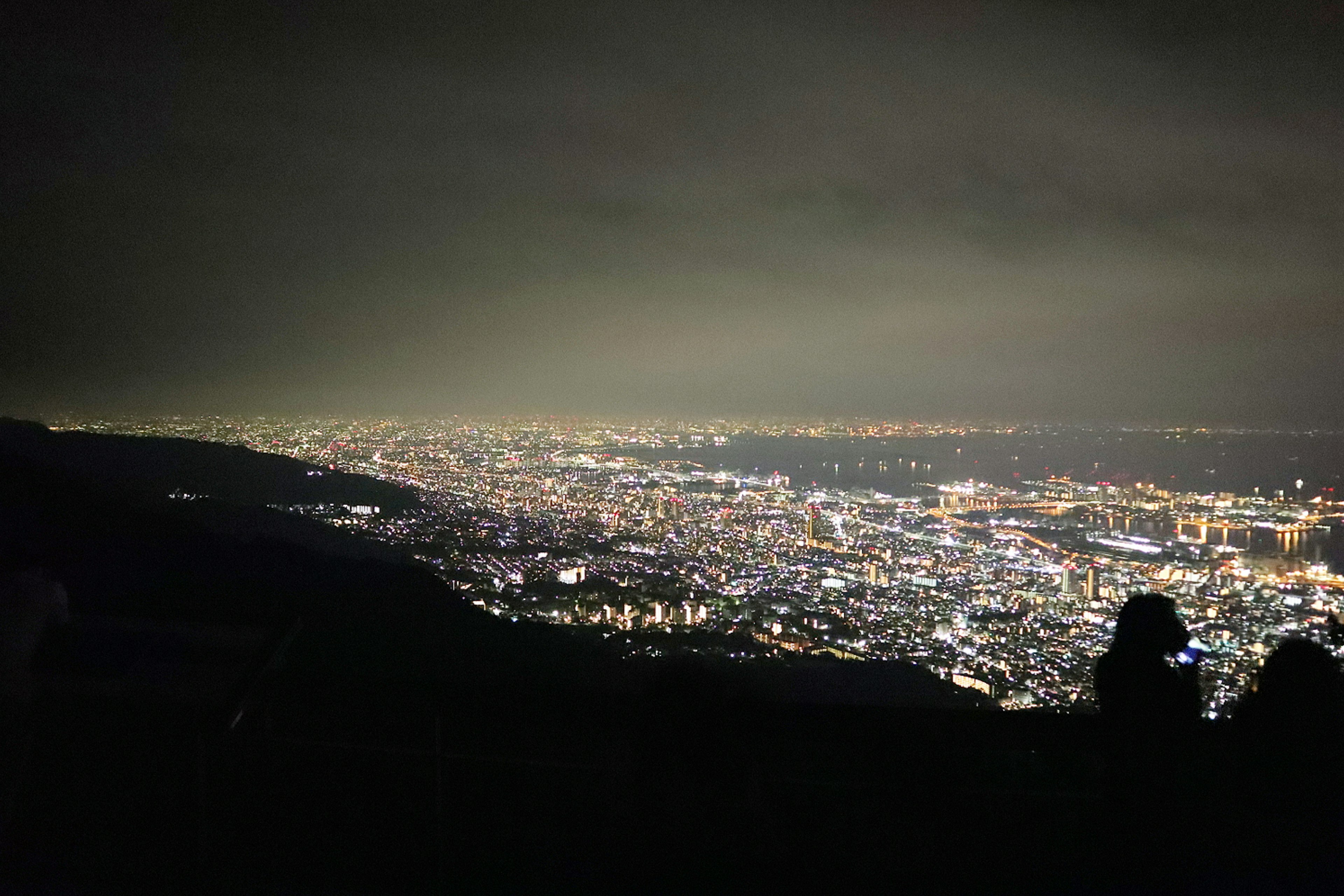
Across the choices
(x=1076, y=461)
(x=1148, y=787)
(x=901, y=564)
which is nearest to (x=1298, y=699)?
(x=1148, y=787)

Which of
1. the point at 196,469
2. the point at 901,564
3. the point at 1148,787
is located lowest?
the point at 901,564

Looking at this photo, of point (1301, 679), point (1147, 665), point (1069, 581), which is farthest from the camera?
point (1069, 581)

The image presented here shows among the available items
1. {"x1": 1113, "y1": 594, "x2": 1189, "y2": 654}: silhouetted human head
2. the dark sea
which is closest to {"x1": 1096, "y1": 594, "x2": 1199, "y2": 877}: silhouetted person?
{"x1": 1113, "y1": 594, "x2": 1189, "y2": 654}: silhouetted human head

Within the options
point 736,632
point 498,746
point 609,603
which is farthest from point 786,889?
point 609,603

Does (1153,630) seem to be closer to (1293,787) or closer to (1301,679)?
(1301,679)

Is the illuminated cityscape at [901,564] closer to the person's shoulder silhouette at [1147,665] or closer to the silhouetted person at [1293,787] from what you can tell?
the person's shoulder silhouette at [1147,665]

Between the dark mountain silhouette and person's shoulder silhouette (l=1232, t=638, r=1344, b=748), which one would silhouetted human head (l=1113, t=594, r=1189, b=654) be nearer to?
person's shoulder silhouette (l=1232, t=638, r=1344, b=748)

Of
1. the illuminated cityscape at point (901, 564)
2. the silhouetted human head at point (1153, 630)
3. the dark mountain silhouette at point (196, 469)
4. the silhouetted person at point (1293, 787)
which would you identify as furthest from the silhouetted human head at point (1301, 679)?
the dark mountain silhouette at point (196, 469)

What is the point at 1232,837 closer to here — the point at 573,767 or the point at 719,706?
the point at 719,706
